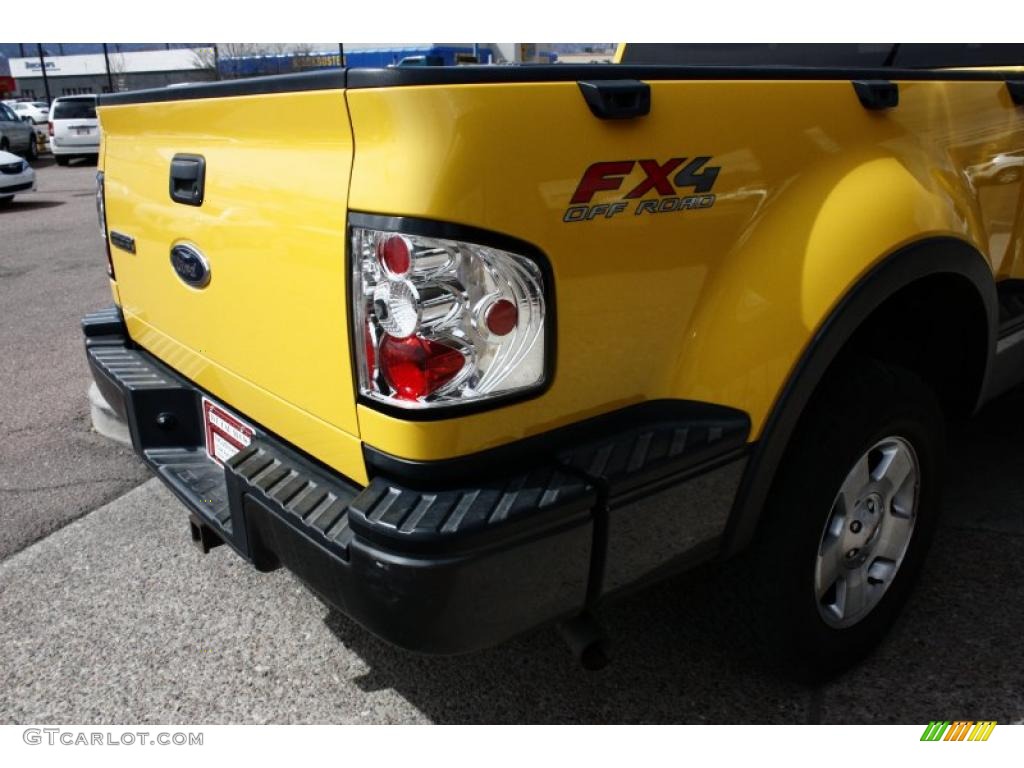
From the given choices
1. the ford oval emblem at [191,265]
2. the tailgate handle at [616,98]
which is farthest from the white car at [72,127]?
the tailgate handle at [616,98]

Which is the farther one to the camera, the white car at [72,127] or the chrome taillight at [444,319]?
the white car at [72,127]

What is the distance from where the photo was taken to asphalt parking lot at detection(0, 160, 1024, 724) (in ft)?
7.62

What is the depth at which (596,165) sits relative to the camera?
5.17 ft

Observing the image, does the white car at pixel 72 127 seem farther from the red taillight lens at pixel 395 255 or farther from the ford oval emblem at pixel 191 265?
the red taillight lens at pixel 395 255

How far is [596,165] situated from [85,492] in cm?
286

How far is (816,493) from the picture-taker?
205 cm

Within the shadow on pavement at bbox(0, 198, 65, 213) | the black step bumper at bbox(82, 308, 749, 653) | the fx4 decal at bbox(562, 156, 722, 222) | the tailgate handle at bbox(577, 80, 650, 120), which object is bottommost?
the shadow on pavement at bbox(0, 198, 65, 213)

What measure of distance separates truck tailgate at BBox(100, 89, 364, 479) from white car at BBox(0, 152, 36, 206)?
40.2 ft

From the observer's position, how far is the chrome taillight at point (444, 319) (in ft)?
5.03

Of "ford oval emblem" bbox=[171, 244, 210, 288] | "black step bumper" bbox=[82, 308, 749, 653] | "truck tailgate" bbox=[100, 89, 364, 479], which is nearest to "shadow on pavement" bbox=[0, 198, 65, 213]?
"truck tailgate" bbox=[100, 89, 364, 479]

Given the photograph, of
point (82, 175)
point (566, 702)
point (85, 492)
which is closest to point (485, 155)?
point (566, 702)

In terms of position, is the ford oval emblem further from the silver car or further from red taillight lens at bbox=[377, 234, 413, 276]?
the silver car

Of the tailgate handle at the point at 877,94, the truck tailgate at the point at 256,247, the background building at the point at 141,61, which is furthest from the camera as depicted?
the background building at the point at 141,61

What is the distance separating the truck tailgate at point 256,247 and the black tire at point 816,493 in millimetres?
1023
